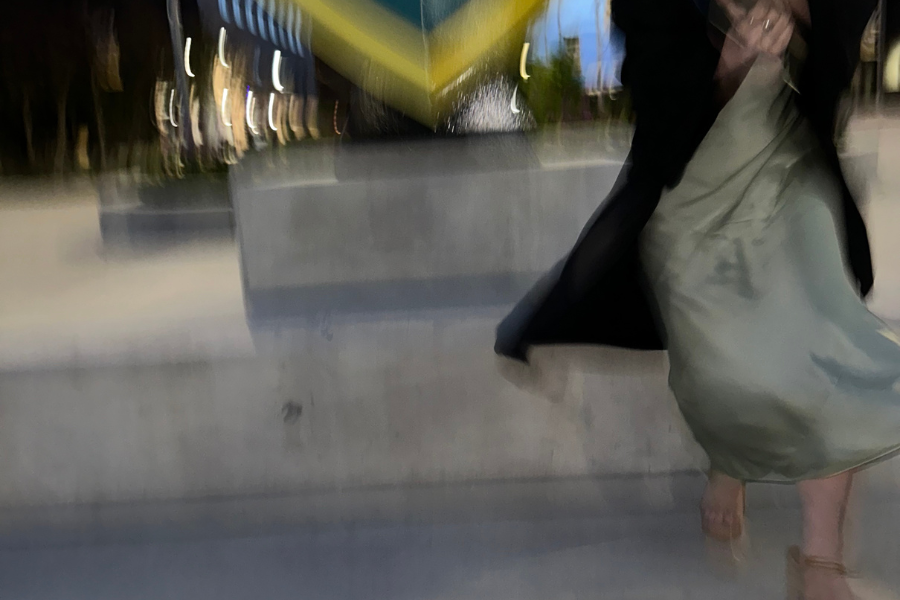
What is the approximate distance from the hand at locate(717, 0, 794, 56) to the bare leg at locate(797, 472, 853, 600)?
0.76 m

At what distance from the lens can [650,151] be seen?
51.2 inches

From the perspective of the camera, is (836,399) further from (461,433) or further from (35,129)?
(35,129)

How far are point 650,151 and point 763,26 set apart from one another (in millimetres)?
271

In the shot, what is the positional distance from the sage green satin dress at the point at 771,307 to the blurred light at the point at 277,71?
1029mm

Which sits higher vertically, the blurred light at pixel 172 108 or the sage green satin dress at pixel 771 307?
the blurred light at pixel 172 108

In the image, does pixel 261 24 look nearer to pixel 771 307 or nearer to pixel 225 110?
pixel 225 110

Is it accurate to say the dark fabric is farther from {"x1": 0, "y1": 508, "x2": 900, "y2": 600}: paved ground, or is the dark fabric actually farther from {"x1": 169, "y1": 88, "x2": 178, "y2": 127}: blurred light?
{"x1": 169, "y1": 88, "x2": 178, "y2": 127}: blurred light

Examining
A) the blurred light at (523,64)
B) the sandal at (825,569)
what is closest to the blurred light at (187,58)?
the blurred light at (523,64)

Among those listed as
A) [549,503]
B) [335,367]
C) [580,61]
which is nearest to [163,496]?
[335,367]

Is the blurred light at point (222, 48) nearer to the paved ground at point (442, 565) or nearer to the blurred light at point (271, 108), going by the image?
the blurred light at point (271, 108)

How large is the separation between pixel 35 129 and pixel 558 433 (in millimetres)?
1540

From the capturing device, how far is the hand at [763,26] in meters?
1.21

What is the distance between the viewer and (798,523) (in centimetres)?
163

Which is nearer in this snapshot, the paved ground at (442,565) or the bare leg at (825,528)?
the bare leg at (825,528)
